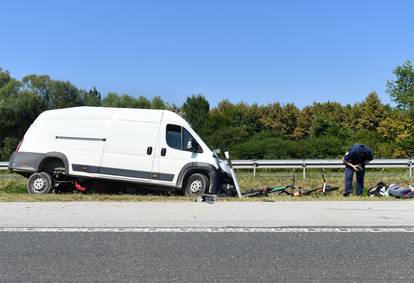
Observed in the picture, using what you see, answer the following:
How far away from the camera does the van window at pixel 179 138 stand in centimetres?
1250

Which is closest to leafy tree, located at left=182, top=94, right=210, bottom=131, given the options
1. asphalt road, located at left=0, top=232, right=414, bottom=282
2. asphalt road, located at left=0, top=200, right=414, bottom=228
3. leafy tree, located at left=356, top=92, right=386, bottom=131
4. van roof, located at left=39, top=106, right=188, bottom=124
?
leafy tree, located at left=356, top=92, right=386, bottom=131

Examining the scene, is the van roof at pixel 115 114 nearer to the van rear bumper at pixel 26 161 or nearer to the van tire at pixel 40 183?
the van rear bumper at pixel 26 161

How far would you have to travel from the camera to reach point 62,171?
1283 cm

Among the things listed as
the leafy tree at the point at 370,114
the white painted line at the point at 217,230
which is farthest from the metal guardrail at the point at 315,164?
the leafy tree at the point at 370,114

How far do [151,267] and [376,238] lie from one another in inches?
120

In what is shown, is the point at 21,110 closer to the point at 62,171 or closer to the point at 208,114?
the point at 208,114

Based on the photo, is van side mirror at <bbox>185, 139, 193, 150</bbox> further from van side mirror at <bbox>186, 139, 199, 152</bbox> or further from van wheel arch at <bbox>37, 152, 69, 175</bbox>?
van wheel arch at <bbox>37, 152, 69, 175</bbox>

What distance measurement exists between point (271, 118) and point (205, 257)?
5886 cm

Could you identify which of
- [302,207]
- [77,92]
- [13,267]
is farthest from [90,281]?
[77,92]

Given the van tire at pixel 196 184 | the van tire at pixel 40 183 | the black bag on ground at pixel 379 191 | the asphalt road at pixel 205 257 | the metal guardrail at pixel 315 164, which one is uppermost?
the metal guardrail at pixel 315 164

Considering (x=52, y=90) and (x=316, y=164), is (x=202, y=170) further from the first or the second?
(x=52, y=90)

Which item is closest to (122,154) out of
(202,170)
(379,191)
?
(202,170)

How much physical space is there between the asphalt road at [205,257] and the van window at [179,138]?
19.3 feet

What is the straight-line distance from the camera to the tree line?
42.5m
